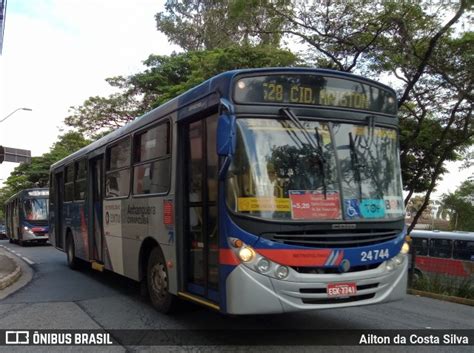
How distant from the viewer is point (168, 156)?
7250mm

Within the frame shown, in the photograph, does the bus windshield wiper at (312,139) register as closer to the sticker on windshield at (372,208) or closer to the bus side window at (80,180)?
the sticker on windshield at (372,208)

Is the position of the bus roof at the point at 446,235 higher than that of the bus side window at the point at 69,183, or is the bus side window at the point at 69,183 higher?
the bus side window at the point at 69,183

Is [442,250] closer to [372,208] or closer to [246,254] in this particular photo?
[372,208]

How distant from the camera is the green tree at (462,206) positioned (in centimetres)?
3821

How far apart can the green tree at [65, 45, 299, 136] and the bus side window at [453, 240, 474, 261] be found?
23.7 feet

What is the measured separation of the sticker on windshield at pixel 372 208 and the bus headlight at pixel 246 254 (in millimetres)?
1381

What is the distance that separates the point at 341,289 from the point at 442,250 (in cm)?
1177

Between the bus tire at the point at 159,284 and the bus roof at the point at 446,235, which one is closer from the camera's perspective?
the bus tire at the point at 159,284

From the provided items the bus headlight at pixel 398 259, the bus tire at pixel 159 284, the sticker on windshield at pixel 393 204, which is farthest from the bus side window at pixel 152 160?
the bus headlight at pixel 398 259

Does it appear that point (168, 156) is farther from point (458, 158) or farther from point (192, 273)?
point (458, 158)

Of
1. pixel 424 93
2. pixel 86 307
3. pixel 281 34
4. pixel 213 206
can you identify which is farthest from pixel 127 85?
pixel 213 206

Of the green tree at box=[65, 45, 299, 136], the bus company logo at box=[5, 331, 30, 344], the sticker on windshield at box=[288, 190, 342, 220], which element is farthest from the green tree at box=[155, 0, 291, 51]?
the bus company logo at box=[5, 331, 30, 344]

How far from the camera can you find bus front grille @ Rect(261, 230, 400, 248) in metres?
5.54

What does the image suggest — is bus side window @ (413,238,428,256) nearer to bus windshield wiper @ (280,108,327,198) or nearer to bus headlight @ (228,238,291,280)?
bus windshield wiper @ (280,108,327,198)
